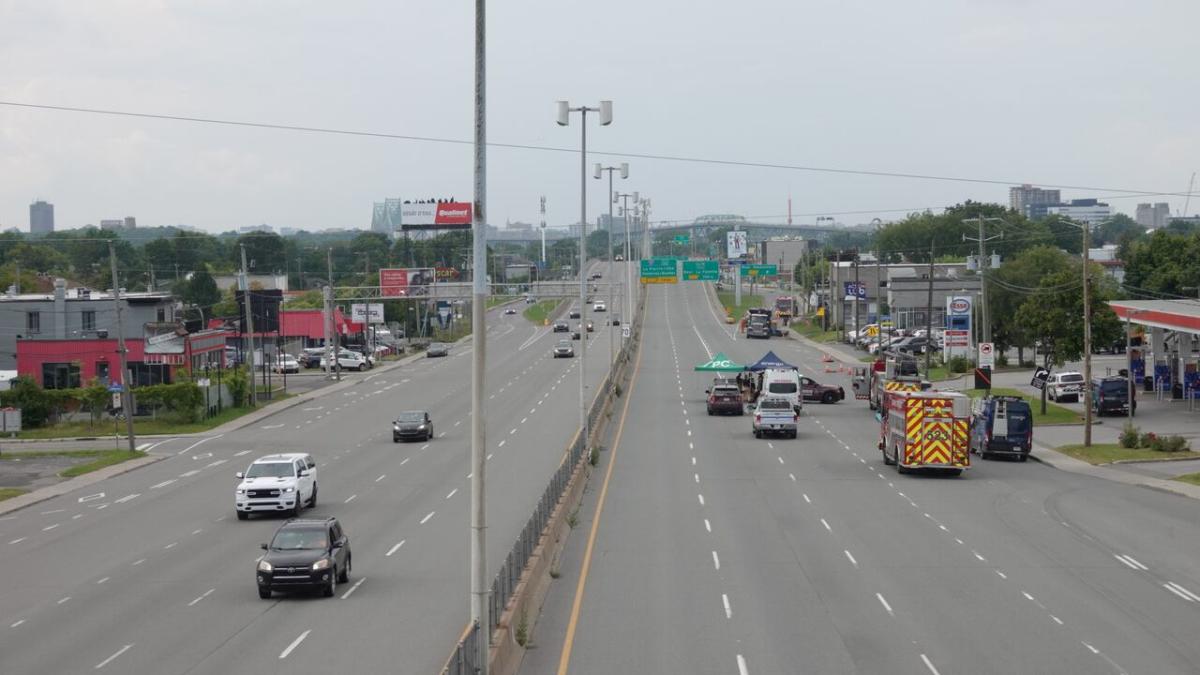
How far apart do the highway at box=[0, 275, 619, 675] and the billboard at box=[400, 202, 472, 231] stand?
8271 cm

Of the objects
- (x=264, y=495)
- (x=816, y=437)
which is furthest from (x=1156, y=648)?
(x=816, y=437)

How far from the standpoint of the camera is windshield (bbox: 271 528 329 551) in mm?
26000

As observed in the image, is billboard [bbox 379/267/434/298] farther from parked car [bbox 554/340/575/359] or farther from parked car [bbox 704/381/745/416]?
parked car [bbox 704/381/745/416]

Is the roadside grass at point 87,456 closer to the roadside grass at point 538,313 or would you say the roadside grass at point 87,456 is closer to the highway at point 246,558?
the highway at point 246,558

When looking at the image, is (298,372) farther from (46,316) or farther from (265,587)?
(265,587)

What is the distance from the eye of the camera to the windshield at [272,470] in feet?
123

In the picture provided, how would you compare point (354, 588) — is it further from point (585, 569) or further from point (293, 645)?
point (293, 645)

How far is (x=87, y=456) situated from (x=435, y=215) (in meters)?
96.3

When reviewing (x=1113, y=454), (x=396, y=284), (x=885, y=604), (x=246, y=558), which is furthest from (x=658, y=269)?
(x=885, y=604)

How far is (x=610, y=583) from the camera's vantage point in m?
26.4

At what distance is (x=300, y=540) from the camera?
2609cm

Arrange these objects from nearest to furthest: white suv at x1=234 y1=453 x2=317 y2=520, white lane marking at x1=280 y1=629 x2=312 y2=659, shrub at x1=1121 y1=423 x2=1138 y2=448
Result: white lane marking at x1=280 y1=629 x2=312 y2=659, white suv at x1=234 y1=453 x2=317 y2=520, shrub at x1=1121 y1=423 x2=1138 y2=448

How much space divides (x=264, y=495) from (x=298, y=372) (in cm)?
7141

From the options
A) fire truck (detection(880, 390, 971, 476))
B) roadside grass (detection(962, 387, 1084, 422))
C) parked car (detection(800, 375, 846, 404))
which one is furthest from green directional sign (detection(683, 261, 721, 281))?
fire truck (detection(880, 390, 971, 476))
